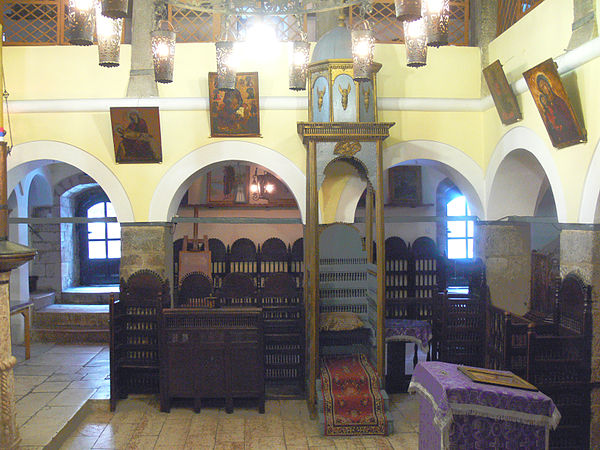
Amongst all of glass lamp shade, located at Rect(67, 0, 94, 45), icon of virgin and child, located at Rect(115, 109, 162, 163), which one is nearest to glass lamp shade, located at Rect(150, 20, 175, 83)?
glass lamp shade, located at Rect(67, 0, 94, 45)

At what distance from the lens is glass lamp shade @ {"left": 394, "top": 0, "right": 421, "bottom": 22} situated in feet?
10.7

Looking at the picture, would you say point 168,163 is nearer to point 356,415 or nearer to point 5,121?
point 5,121

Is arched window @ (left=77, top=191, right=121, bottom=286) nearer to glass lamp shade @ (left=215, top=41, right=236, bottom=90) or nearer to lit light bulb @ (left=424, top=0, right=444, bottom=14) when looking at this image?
glass lamp shade @ (left=215, top=41, right=236, bottom=90)

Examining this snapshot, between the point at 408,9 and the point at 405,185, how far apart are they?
27.3ft

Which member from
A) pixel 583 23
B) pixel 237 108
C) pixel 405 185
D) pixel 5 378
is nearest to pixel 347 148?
pixel 237 108

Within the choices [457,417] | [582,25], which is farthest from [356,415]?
[582,25]

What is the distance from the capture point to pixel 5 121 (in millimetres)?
7539

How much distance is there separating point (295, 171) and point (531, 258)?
3495 millimetres

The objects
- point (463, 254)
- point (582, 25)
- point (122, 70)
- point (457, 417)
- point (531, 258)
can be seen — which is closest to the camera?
point (457, 417)

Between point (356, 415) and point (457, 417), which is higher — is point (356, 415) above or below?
below

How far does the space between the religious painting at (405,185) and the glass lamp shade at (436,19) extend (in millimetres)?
7849

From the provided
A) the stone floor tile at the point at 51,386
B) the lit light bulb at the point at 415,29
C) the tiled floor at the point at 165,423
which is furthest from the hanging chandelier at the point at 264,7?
the stone floor tile at the point at 51,386

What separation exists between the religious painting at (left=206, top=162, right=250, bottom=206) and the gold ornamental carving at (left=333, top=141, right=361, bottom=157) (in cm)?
533

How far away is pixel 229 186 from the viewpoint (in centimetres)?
1158
